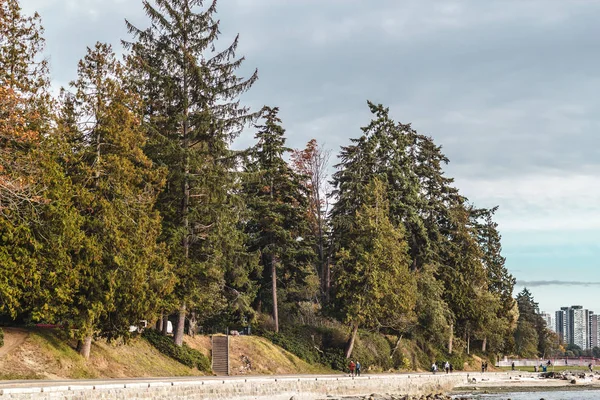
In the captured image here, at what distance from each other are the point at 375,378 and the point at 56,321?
21340 mm

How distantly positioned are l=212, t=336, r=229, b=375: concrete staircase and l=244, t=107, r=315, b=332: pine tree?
9.98 meters

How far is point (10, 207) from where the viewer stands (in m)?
28.9

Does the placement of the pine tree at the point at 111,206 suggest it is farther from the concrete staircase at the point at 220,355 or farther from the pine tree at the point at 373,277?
the pine tree at the point at 373,277

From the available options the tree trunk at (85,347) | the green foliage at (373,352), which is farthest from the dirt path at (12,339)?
the green foliage at (373,352)

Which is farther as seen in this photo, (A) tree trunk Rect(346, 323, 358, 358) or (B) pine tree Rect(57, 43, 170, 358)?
(A) tree trunk Rect(346, 323, 358, 358)

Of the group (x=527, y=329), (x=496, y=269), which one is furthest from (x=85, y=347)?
(x=527, y=329)

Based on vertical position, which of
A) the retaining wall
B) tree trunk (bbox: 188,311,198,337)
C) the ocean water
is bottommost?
the ocean water

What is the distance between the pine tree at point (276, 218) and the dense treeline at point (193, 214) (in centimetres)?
15

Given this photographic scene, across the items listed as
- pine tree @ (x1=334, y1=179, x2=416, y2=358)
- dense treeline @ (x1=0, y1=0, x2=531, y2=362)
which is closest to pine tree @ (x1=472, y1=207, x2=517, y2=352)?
dense treeline @ (x1=0, y1=0, x2=531, y2=362)

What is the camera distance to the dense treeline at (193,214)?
3206 centimetres

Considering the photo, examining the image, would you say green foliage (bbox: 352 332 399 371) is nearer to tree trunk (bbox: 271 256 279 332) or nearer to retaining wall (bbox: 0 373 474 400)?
retaining wall (bbox: 0 373 474 400)

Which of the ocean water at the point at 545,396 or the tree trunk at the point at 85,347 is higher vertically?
the tree trunk at the point at 85,347

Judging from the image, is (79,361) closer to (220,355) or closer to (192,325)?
(220,355)

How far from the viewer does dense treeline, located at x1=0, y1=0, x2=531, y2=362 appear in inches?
1262
